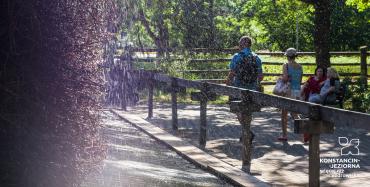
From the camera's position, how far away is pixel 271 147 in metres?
12.3

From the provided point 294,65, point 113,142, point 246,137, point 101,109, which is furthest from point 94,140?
point 294,65

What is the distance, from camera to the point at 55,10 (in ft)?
19.7

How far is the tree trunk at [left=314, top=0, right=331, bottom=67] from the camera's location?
21047 millimetres

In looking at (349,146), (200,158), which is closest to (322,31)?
(349,146)

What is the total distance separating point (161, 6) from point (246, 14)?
34.3m

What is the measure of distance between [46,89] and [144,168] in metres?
3.87

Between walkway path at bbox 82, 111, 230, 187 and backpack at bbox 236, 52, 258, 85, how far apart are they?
157 centimetres

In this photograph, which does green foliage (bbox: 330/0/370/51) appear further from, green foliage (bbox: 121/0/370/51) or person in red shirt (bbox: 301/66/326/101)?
person in red shirt (bbox: 301/66/326/101)

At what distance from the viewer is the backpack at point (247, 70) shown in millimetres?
12445

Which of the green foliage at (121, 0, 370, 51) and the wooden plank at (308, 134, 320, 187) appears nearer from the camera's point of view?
the wooden plank at (308, 134, 320, 187)

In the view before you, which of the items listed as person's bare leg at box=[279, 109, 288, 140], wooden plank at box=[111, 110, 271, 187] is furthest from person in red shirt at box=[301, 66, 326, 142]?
wooden plank at box=[111, 110, 271, 187]

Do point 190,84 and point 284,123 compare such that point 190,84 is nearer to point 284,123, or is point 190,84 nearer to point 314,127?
point 284,123

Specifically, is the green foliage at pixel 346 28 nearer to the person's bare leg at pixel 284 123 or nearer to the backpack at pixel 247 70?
the person's bare leg at pixel 284 123

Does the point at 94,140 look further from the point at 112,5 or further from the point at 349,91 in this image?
the point at 349,91
